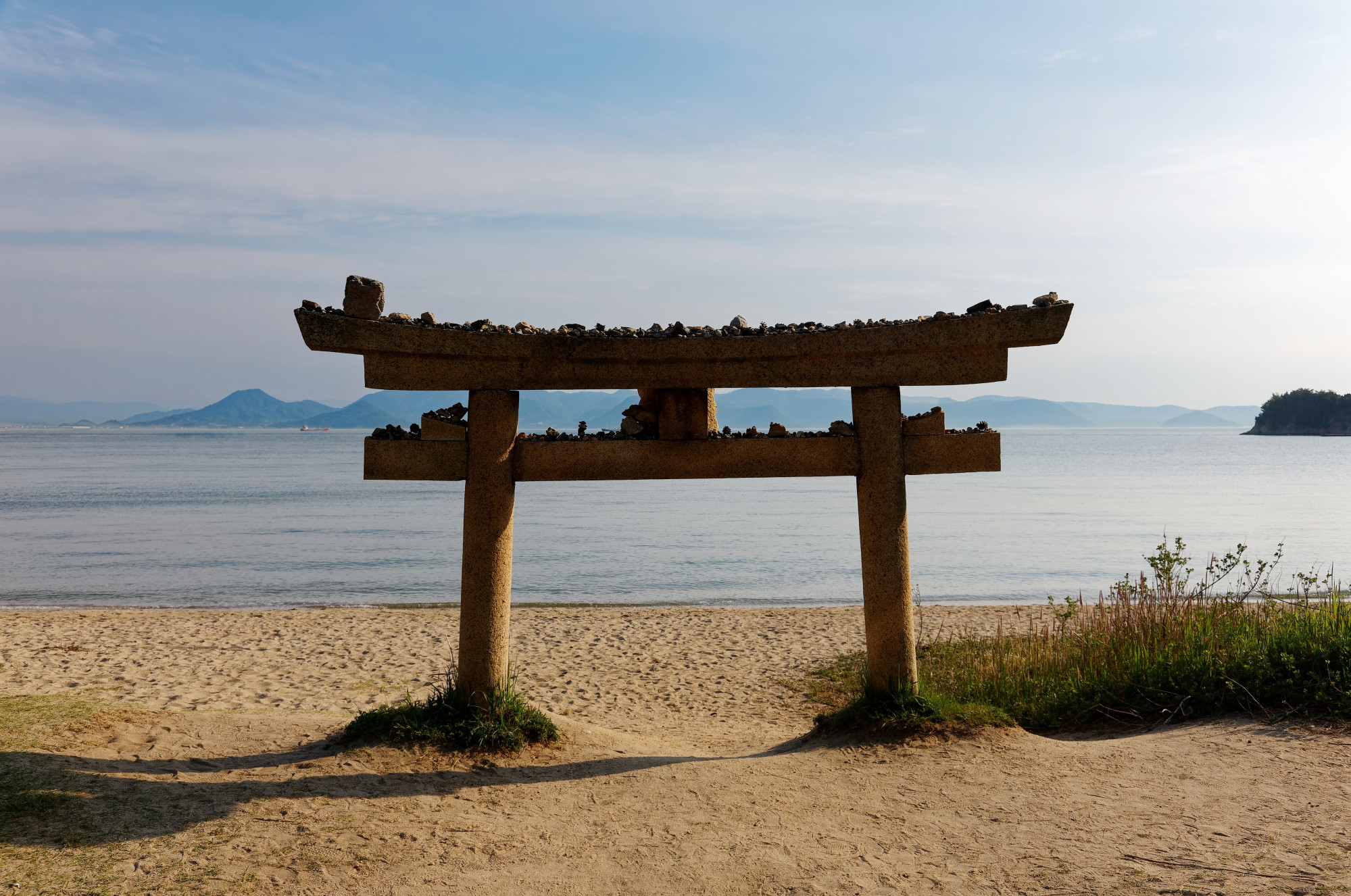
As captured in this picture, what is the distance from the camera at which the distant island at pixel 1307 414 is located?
100562 mm

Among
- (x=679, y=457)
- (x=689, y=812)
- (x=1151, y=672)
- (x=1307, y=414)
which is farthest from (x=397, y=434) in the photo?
(x=1307, y=414)

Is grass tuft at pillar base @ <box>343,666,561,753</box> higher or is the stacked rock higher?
the stacked rock

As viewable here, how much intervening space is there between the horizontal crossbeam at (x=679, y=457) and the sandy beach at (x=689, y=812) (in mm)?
1982

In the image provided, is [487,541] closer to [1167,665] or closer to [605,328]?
[605,328]

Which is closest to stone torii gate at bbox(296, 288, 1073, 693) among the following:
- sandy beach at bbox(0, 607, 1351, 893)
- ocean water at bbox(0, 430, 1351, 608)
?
sandy beach at bbox(0, 607, 1351, 893)

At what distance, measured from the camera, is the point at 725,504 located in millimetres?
38250

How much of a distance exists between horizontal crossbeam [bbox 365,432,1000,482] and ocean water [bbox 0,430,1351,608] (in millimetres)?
11178

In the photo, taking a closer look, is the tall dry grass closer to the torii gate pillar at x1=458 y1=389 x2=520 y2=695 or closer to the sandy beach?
the sandy beach

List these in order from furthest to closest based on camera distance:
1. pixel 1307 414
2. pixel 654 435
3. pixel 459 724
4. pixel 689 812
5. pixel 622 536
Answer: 1. pixel 1307 414
2. pixel 622 536
3. pixel 654 435
4. pixel 459 724
5. pixel 689 812

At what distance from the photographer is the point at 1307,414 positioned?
106 metres

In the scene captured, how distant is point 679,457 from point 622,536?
21.9 meters

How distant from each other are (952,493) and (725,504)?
12679mm

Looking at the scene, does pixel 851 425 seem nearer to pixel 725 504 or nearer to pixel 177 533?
pixel 177 533

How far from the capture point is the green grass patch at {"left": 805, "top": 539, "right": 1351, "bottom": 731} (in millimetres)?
6031
